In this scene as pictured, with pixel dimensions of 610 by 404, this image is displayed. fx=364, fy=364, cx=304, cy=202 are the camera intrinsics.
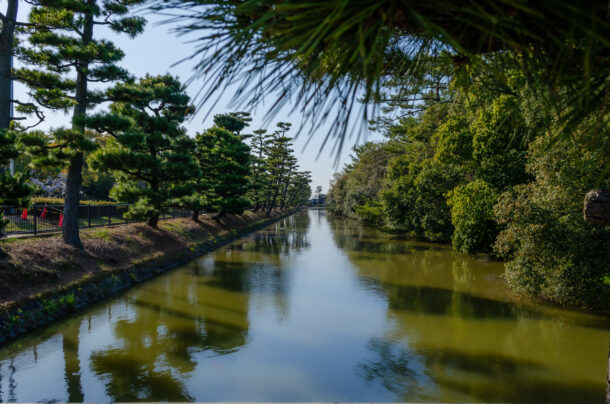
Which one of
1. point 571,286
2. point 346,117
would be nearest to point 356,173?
point 571,286

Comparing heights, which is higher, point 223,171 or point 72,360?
point 223,171

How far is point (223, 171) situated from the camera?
23.2m

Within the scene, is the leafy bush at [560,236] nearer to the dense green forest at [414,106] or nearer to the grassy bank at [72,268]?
the dense green forest at [414,106]

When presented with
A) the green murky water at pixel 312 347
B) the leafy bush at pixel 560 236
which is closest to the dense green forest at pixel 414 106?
the leafy bush at pixel 560 236

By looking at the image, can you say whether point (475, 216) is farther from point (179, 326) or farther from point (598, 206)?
point (598, 206)

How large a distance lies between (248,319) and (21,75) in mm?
8402

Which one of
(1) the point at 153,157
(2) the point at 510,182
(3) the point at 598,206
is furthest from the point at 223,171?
(3) the point at 598,206

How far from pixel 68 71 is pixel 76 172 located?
9.15ft

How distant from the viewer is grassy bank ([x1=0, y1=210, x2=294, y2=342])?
6.99 m

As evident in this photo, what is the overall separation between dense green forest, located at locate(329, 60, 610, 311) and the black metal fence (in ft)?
31.0

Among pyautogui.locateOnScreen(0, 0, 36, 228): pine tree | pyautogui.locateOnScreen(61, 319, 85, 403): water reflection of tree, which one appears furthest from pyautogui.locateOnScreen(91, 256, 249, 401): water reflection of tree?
pyautogui.locateOnScreen(0, 0, 36, 228): pine tree

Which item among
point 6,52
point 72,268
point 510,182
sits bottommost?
point 72,268

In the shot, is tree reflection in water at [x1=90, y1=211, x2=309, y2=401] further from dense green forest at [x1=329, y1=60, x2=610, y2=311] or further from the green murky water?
dense green forest at [x1=329, y1=60, x2=610, y2=311]

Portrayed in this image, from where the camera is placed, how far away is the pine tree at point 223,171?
2175 cm
